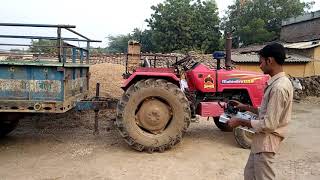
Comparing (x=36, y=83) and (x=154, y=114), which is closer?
(x=36, y=83)

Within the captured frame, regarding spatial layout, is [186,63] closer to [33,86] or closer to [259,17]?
[33,86]

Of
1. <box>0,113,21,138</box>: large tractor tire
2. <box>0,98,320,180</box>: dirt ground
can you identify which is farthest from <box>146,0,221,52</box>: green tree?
<box>0,113,21,138</box>: large tractor tire

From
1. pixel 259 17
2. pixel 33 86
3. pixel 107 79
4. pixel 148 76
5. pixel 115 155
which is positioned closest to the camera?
pixel 33 86

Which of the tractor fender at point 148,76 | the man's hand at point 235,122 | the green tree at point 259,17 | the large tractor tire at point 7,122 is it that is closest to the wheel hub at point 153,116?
the tractor fender at point 148,76

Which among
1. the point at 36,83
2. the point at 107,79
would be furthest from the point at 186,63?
the point at 107,79

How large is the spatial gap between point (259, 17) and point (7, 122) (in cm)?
3572

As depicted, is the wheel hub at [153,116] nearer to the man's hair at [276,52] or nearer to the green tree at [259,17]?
the man's hair at [276,52]

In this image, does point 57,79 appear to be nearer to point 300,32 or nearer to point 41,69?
point 41,69

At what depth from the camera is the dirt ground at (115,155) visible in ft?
18.1

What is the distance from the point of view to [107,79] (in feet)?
38.7

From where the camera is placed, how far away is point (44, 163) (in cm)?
593

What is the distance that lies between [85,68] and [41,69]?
5.72ft

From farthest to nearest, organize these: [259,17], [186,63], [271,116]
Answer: [259,17]
[186,63]
[271,116]

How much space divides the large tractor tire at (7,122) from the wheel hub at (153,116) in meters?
2.16
